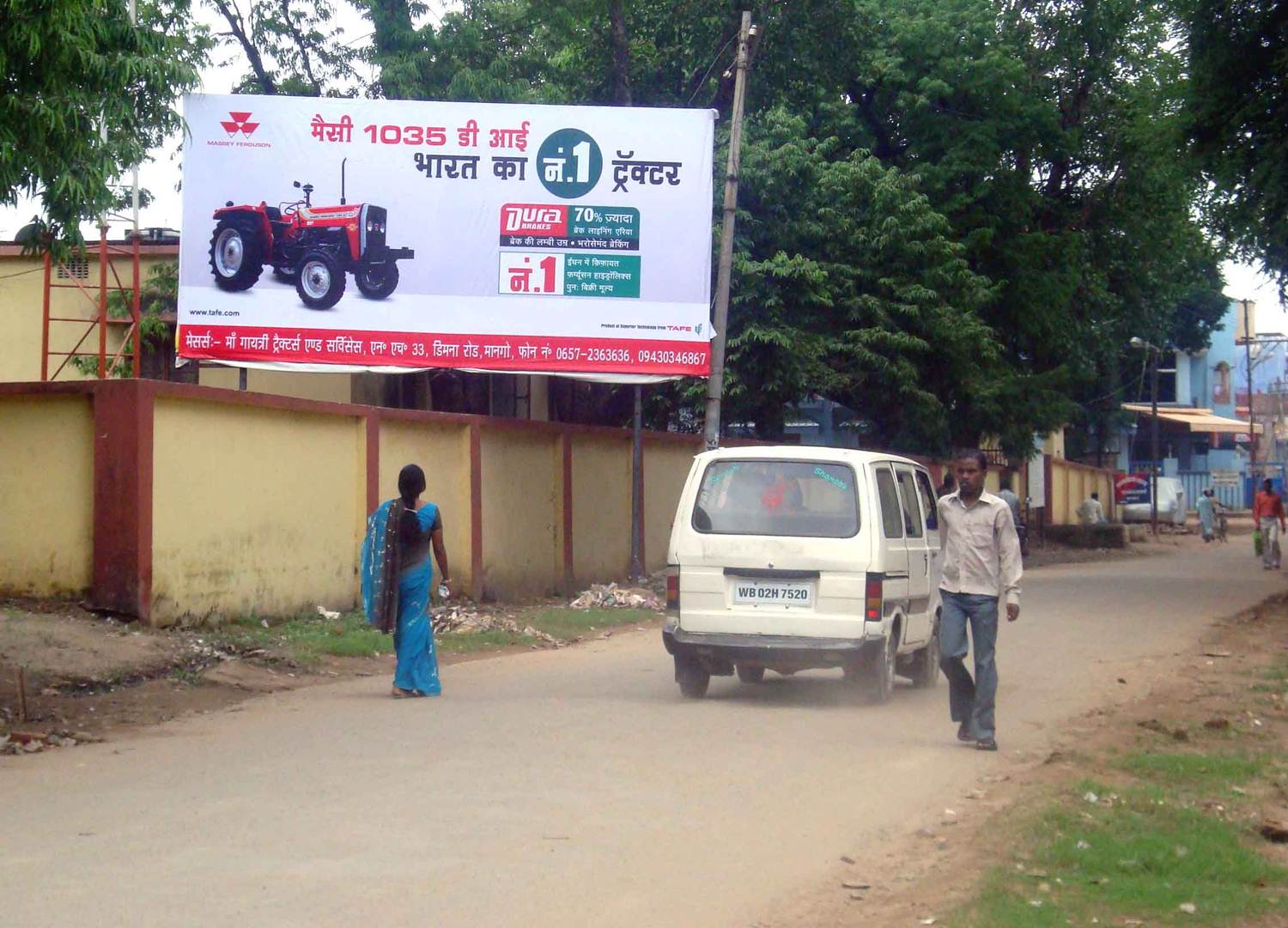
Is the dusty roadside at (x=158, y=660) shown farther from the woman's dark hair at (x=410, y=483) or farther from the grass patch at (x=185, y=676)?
the woman's dark hair at (x=410, y=483)

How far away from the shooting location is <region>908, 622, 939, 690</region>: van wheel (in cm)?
1193

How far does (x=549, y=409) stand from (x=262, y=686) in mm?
15187

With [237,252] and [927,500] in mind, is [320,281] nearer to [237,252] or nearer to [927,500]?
[237,252]

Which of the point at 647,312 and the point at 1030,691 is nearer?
the point at 1030,691

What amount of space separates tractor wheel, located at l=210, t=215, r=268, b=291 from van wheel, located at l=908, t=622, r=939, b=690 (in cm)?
1071

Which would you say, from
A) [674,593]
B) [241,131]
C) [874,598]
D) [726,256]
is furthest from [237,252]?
[874,598]

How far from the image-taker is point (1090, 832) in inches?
261

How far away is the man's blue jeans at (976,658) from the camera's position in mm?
9000

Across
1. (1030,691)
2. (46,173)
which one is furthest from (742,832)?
(46,173)

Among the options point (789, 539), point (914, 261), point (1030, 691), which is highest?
point (914, 261)

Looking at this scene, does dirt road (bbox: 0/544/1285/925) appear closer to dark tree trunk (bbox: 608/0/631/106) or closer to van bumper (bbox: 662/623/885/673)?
van bumper (bbox: 662/623/885/673)

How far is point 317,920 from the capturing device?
5152 mm

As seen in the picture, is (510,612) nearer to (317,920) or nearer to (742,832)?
(742,832)

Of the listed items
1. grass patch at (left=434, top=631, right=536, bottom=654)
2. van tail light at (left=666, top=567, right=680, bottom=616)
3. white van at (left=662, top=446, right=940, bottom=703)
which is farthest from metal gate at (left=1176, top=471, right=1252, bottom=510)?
van tail light at (left=666, top=567, right=680, bottom=616)
